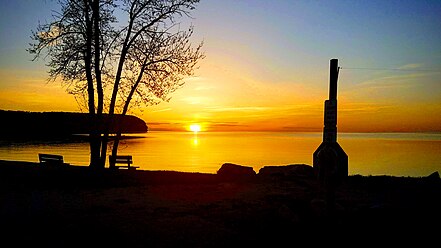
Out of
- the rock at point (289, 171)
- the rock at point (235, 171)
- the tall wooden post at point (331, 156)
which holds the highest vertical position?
the tall wooden post at point (331, 156)

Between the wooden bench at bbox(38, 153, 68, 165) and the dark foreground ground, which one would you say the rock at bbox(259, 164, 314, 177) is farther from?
the wooden bench at bbox(38, 153, 68, 165)

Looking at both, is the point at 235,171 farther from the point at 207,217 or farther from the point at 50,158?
the point at 50,158

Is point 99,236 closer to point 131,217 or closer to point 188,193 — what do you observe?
point 131,217

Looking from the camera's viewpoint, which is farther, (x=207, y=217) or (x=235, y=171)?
→ (x=235, y=171)

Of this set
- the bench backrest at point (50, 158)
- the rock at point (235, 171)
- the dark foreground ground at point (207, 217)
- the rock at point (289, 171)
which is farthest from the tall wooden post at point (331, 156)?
the bench backrest at point (50, 158)

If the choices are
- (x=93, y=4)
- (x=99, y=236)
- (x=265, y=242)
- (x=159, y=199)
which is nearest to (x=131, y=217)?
(x=99, y=236)

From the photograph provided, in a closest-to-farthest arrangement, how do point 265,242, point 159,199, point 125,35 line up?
point 265,242 < point 159,199 < point 125,35

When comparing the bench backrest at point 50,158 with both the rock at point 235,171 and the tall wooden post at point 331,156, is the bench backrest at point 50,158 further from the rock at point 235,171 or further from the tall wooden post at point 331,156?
the tall wooden post at point 331,156

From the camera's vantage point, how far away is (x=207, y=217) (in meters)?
9.98

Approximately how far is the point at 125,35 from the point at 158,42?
1.83m

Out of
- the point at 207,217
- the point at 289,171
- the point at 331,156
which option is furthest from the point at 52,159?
the point at 331,156

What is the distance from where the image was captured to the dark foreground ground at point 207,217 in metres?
7.71

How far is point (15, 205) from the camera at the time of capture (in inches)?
367

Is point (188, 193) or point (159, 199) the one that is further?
point (188, 193)
